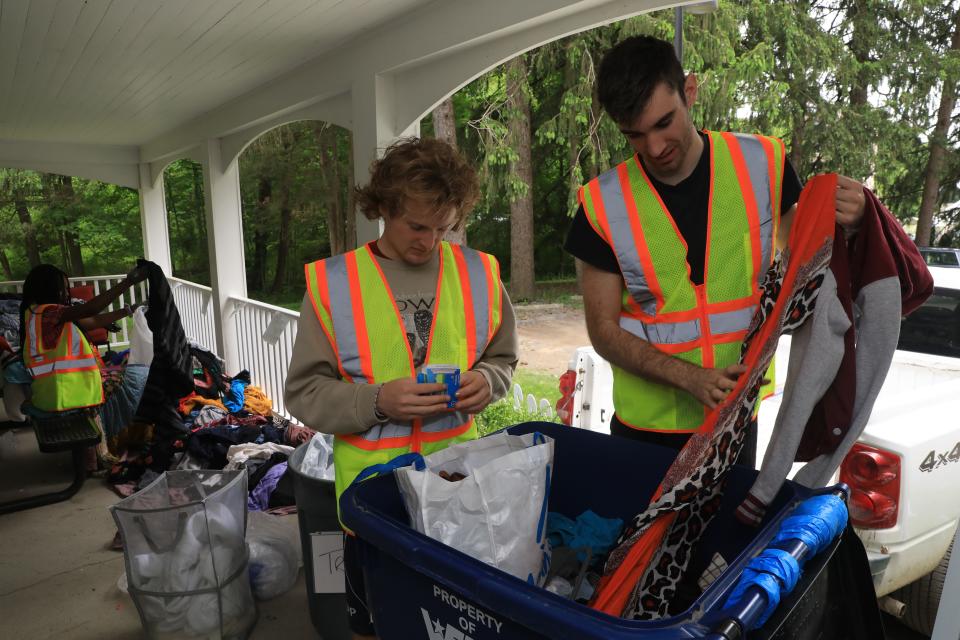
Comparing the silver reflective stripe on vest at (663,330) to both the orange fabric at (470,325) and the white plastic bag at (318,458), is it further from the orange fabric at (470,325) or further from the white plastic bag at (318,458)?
the white plastic bag at (318,458)

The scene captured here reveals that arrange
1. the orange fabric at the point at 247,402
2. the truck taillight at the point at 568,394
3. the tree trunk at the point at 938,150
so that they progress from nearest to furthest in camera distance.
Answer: the truck taillight at the point at 568,394 → the orange fabric at the point at 247,402 → the tree trunk at the point at 938,150

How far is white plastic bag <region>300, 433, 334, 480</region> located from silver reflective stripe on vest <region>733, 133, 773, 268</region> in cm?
172

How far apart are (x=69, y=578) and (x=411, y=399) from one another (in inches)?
114

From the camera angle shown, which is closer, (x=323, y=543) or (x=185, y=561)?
(x=323, y=543)

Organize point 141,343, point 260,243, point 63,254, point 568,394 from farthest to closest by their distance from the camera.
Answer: point 260,243 < point 63,254 < point 141,343 < point 568,394

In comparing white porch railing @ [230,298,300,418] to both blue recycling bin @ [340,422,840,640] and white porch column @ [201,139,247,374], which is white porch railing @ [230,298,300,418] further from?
blue recycling bin @ [340,422,840,640]

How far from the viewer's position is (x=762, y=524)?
109cm

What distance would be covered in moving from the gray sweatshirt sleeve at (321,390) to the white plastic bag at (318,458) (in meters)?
0.94

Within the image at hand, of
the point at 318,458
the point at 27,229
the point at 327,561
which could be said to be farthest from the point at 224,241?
the point at 27,229

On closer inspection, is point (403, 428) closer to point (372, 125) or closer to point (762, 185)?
point (762, 185)

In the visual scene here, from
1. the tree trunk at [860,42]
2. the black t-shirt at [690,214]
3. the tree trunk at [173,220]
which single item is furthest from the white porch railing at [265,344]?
the tree trunk at [173,220]

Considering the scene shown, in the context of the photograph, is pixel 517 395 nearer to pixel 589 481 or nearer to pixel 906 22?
pixel 589 481

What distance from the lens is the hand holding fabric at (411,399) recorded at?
1495 mm

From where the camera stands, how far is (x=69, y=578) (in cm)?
332
